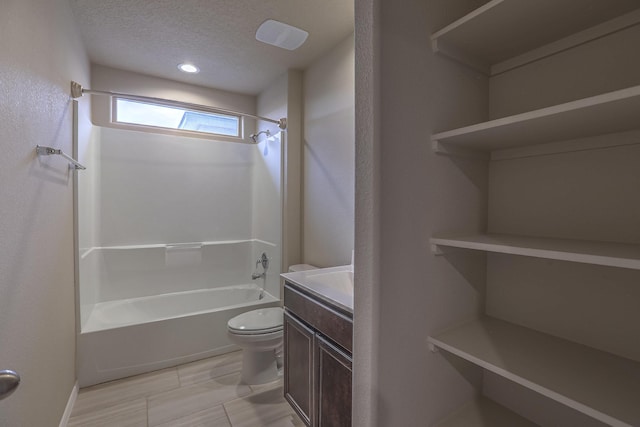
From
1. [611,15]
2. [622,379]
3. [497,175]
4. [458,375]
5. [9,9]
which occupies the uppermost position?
[9,9]

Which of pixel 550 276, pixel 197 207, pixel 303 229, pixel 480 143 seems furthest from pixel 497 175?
pixel 197 207

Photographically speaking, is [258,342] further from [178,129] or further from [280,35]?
[178,129]

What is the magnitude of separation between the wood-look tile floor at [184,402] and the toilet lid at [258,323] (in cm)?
44

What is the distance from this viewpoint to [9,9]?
43.6 inches

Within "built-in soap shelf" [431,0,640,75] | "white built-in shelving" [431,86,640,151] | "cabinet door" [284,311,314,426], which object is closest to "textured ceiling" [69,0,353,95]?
"built-in soap shelf" [431,0,640,75]

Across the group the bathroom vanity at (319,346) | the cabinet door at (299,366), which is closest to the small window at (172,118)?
the bathroom vanity at (319,346)

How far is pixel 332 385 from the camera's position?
1.36m

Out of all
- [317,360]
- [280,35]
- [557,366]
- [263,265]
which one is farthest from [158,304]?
[557,366]

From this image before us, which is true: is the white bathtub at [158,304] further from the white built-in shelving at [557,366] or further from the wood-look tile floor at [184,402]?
the white built-in shelving at [557,366]

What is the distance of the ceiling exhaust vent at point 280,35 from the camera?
2.17 metres

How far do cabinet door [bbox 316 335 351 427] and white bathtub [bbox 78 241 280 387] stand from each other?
149cm

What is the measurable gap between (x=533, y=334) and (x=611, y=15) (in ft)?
3.48

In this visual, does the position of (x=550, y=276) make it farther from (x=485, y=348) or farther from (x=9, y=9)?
(x=9, y=9)

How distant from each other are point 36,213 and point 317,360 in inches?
60.6
